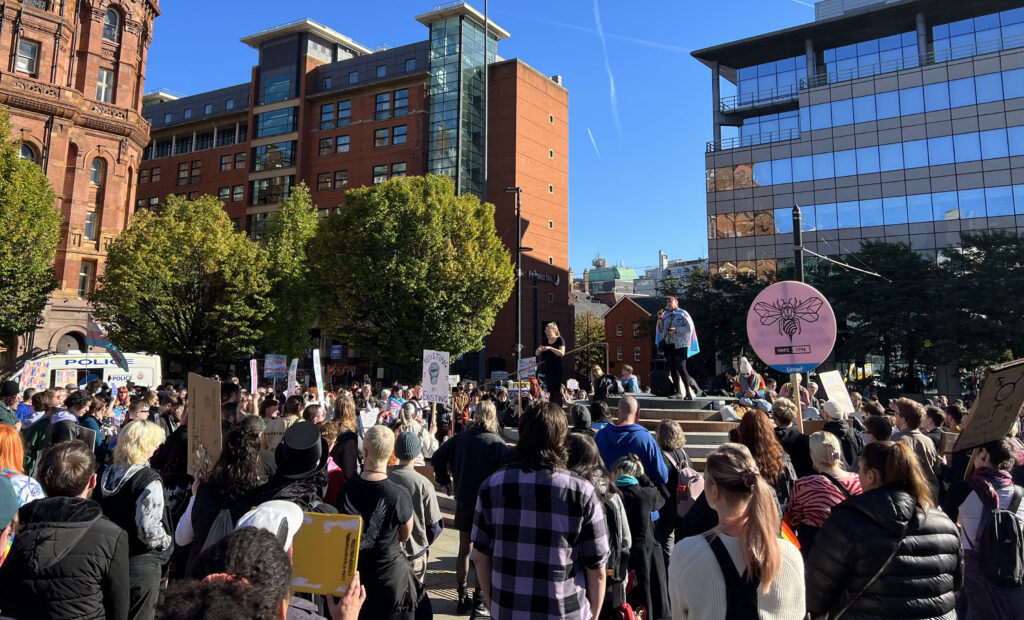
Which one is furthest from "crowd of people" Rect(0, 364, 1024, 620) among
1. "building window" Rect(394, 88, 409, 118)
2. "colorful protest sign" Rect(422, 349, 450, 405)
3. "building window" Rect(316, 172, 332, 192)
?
"building window" Rect(316, 172, 332, 192)

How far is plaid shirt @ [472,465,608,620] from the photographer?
3324mm

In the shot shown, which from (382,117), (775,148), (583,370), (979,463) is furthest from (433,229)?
(583,370)

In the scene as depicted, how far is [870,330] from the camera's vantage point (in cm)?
3625

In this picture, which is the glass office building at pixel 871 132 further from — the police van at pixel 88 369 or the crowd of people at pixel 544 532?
the crowd of people at pixel 544 532

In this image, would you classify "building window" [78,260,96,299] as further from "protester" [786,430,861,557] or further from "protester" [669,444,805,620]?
"protester" [669,444,805,620]

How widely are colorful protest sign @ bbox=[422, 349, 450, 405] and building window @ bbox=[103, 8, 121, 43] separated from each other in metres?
41.0

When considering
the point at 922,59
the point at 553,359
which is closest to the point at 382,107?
the point at 922,59

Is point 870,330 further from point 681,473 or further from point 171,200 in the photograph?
point 171,200

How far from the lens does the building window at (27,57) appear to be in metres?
37.0

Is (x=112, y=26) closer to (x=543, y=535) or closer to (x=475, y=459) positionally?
(x=475, y=459)

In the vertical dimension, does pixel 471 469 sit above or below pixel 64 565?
above

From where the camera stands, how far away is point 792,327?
8.67 meters

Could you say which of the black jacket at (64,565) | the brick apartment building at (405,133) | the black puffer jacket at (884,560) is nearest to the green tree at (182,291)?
the brick apartment building at (405,133)

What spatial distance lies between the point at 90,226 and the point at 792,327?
1726 inches
